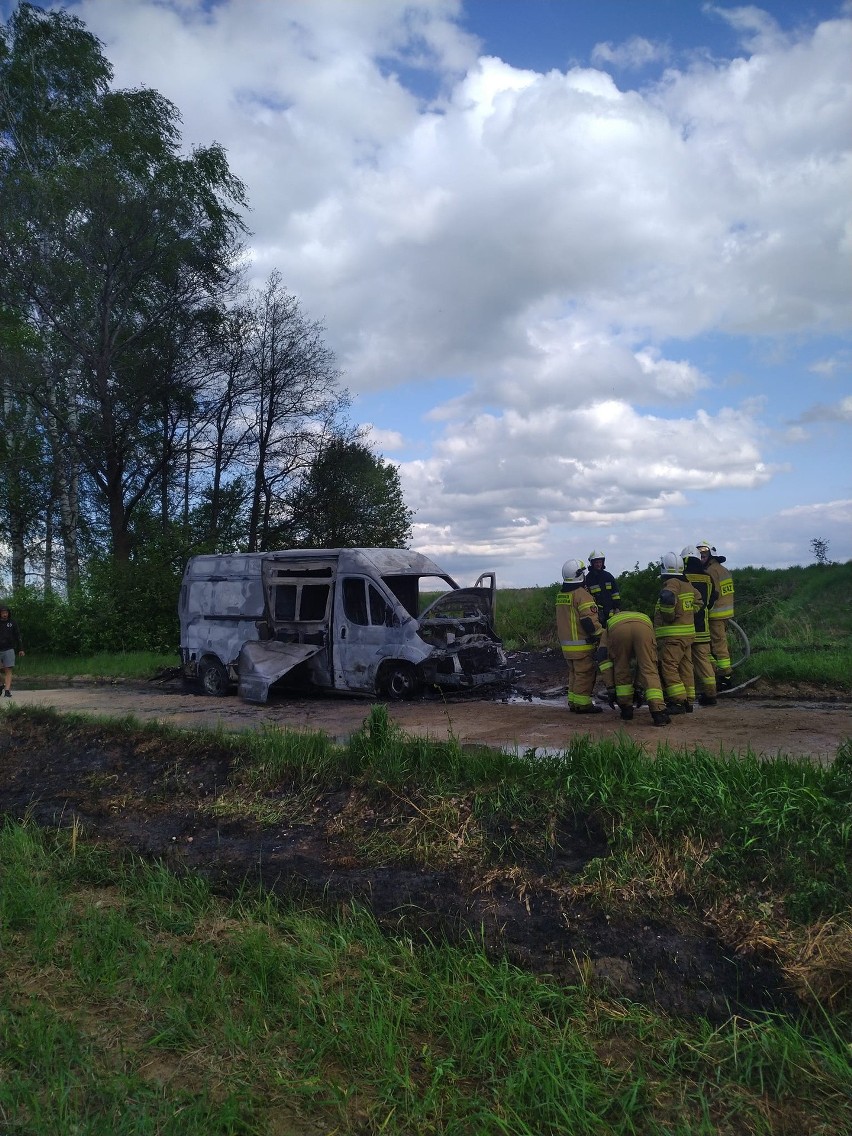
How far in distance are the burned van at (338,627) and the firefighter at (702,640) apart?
9.16 feet

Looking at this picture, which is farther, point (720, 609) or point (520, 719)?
point (720, 609)

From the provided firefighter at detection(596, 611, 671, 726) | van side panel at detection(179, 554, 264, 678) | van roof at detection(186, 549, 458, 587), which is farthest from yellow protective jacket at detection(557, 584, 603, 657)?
van side panel at detection(179, 554, 264, 678)

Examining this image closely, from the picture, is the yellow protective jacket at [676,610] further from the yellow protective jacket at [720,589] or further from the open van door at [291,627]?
the open van door at [291,627]

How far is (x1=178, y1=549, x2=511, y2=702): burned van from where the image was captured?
41.8ft

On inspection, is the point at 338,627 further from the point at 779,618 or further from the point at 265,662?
the point at 779,618

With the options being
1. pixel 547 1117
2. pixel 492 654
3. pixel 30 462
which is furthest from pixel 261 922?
pixel 30 462

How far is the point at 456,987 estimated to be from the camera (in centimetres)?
441

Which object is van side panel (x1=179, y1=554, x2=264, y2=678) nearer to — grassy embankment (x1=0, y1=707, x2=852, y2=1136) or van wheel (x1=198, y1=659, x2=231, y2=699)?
van wheel (x1=198, y1=659, x2=231, y2=699)

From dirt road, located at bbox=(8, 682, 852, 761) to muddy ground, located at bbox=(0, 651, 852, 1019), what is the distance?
0.10 ft

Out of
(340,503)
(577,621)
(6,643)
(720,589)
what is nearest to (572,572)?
(577,621)

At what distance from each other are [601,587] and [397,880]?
682 centimetres

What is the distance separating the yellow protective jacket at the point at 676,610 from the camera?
10391 millimetres

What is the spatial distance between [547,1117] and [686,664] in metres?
7.67

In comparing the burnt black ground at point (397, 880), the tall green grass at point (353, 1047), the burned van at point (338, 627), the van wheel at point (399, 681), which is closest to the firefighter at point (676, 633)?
the burned van at point (338, 627)
